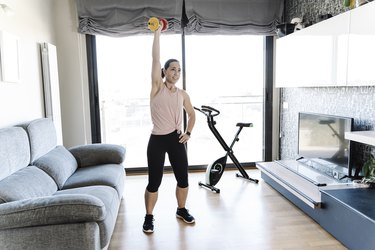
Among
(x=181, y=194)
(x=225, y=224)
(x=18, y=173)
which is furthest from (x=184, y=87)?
(x=18, y=173)

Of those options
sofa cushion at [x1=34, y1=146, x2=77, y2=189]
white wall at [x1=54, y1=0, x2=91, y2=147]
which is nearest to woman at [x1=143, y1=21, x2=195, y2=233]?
sofa cushion at [x1=34, y1=146, x2=77, y2=189]

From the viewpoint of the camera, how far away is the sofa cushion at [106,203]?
6.13 ft

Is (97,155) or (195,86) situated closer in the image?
(97,155)

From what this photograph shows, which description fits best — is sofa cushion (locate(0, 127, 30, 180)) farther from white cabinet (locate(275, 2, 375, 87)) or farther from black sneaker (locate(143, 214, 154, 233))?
white cabinet (locate(275, 2, 375, 87))

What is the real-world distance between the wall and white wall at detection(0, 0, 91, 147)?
9.30ft

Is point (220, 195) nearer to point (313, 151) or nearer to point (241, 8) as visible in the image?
point (313, 151)

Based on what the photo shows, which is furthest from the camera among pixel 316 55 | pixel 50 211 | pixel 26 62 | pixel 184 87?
pixel 184 87

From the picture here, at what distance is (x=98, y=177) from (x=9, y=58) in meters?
1.24

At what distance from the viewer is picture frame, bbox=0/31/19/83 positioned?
2.35 metres

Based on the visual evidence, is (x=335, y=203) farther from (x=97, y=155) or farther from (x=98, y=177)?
(x=97, y=155)

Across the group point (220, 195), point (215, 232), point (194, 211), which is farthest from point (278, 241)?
point (220, 195)

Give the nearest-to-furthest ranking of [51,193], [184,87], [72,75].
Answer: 1. [51,193]
2. [72,75]
3. [184,87]

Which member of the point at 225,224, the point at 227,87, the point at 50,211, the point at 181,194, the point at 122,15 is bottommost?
the point at 225,224

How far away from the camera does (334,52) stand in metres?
2.73
